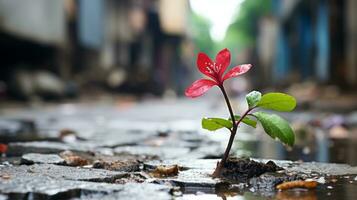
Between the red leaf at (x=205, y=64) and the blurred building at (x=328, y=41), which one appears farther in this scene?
the blurred building at (x=328, y=41)

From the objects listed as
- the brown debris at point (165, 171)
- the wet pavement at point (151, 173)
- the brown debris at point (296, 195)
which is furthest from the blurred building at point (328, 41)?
the brown debris at point (296, 195)

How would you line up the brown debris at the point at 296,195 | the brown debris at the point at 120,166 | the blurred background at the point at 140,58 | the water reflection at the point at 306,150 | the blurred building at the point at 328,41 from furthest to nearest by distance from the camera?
the blurred building at the point at 328,41 → the blurred background at the point at 140,58 → the water reflection at the point at 306,150 → the brown debris at the point at 120,166 → the brown debris at the point at 296,195

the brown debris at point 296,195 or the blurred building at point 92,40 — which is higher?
the blurred building at point 92,40

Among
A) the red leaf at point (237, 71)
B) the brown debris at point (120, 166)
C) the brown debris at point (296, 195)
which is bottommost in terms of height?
the brown debris at point (296, 195)

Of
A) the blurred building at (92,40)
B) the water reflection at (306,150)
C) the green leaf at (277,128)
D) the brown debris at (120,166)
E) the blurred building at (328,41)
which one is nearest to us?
the green leaf at (277,128)

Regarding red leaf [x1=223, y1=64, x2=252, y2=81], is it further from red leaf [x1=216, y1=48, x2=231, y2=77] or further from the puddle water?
the puddle water

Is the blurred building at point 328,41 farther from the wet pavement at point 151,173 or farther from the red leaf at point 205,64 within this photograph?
the red leaf at point 205,64
